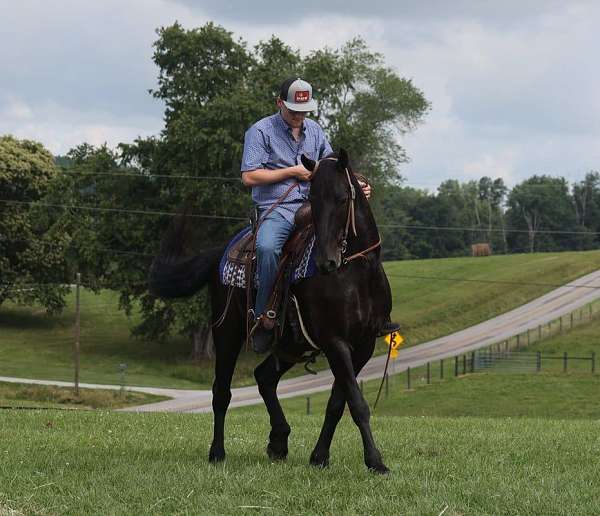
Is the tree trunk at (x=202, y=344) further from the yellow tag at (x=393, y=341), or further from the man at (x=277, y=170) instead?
the man at (x=277, y=170)

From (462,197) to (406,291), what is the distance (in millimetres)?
87732

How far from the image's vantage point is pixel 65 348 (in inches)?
2697

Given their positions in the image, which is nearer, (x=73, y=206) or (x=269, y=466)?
(x=269, y=466)

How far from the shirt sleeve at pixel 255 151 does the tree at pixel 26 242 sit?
58.3 m

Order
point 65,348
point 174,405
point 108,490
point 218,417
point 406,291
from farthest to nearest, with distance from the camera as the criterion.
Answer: point 406,291
point 65,348
point 174,405
point 218,417
point 108,490

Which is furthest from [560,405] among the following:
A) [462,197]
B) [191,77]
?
[462,197]

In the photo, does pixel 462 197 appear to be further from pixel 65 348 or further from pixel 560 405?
pixel 560 405

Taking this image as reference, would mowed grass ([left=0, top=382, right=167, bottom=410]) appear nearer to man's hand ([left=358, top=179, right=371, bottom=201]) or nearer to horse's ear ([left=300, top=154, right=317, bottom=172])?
man's hand ([left=358, top=179, right=371, bottom=201])

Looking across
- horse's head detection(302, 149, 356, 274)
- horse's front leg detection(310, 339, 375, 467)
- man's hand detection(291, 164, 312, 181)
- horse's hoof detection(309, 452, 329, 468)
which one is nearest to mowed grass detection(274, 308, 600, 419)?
horse's front leg detection(310, 339, 375, 467)

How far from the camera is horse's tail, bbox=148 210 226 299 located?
10773 millimetres

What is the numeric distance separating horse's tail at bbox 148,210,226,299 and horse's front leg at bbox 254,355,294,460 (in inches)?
47.5

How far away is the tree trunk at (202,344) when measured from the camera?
61938mm

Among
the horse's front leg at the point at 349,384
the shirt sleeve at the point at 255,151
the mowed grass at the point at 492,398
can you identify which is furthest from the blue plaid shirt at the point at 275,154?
the mowed grass at the point at 492,398

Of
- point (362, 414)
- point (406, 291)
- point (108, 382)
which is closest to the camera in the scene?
point (362, 414)
